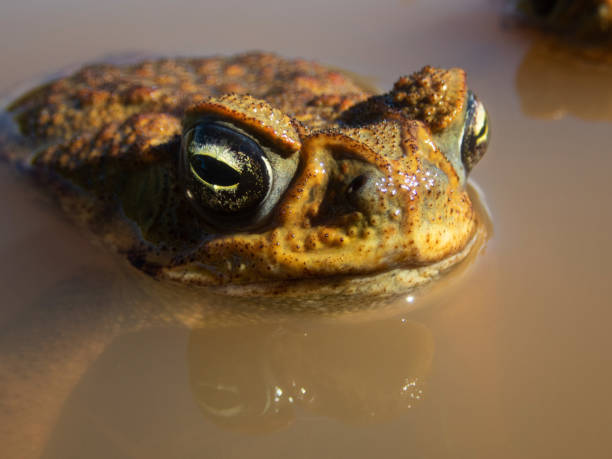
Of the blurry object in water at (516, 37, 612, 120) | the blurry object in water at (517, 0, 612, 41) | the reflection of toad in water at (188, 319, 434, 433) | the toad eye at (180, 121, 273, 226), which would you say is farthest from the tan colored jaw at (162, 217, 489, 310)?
the blurry object in water at (517, 0, 612, 41)

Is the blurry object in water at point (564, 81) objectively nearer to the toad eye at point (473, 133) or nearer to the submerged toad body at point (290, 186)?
the toad eye at point (473, 133)

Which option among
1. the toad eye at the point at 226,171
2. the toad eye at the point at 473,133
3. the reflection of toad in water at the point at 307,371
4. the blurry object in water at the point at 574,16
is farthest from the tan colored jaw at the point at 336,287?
the blurry object in water at the point at 574,16

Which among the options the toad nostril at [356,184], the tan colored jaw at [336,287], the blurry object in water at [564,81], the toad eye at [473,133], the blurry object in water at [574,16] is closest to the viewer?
the toad nostril at [356,184]

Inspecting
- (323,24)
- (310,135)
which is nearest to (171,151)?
(310,135)

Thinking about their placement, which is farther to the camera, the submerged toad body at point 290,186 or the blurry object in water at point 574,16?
the blurry object in water at point 574,16

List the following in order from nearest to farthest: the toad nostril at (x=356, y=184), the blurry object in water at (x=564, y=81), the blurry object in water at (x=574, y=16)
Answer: the toad nostril at (x=356, y=184), the blurry object in water at (x=564, y=81), the blurry object in water at (x=574, y=16)

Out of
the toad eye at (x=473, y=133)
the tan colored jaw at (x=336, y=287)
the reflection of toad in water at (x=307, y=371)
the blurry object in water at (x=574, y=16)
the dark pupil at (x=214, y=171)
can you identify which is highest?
the blurry object in water at (x=574, y=16)

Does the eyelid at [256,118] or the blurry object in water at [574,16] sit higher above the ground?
the blurry object in water at [574,16]
